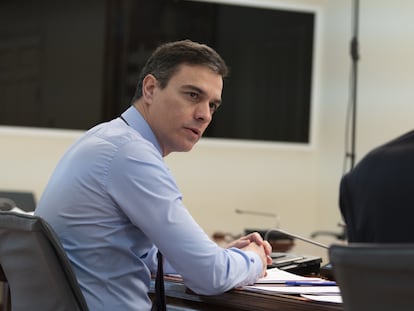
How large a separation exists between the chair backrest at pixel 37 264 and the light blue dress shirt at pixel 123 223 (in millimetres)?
122

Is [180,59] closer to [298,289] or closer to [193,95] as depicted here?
[193,95]

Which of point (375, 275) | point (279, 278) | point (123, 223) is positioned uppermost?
point (375, 275)

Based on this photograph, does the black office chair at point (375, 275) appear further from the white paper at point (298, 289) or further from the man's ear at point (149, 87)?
the man's ear at point (149, 87)

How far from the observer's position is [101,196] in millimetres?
1885

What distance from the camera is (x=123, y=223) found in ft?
6.23

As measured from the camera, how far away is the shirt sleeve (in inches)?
68.9

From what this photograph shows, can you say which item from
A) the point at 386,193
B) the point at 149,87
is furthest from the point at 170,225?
the point at 386,193

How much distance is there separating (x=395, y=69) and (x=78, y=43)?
202 centimetres

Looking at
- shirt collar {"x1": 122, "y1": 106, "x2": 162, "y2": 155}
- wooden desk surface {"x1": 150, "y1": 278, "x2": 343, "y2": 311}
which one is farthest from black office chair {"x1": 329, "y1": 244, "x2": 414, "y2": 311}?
shirt collar {"x1": 122, "y1": 106, "x2": 162, "y2": 155}

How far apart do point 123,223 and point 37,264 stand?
25cm

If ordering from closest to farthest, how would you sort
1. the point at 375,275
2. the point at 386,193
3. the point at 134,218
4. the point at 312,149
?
the point at 375,275
the point at 386,193
the point at 134,218
the point at 312,149

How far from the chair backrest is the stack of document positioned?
382mm

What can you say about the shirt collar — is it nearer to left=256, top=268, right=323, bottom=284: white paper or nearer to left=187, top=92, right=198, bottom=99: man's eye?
left=187, top=92, right=198, bottom=99: man's eye

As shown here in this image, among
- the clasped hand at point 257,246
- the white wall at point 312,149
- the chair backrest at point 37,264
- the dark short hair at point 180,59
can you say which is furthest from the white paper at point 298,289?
the white wall at point 312,149
